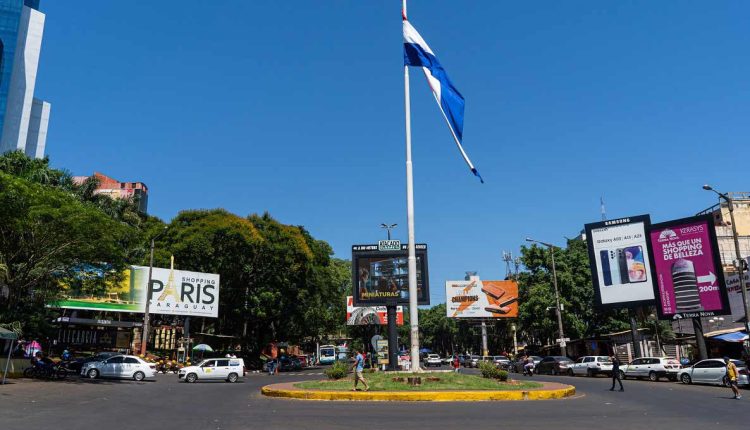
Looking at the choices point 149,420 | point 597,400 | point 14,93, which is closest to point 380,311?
point 597,400

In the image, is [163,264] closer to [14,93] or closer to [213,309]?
[213,309]

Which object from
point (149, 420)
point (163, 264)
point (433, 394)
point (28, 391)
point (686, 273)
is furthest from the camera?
point (163, 264)

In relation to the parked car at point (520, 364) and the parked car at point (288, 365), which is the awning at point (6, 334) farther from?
the parked car at point (520, 364)

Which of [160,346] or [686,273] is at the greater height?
[686,273]

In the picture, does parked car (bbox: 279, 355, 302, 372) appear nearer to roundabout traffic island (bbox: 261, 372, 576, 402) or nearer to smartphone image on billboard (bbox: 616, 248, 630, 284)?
smartphone image on billboard (bbox: 616, 248, 630, 284)

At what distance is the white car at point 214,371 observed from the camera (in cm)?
3250

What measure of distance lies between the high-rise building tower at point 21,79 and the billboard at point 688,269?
350 ft

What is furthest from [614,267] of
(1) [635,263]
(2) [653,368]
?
(2) [653,368]

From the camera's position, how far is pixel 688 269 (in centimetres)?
3816

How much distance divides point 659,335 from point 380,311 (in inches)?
1303

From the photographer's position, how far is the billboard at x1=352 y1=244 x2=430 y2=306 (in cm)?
3456

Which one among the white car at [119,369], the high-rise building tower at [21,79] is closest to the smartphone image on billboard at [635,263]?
the white car at [119,369]

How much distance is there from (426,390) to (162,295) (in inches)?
1288

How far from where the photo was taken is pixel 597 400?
63.1ft
